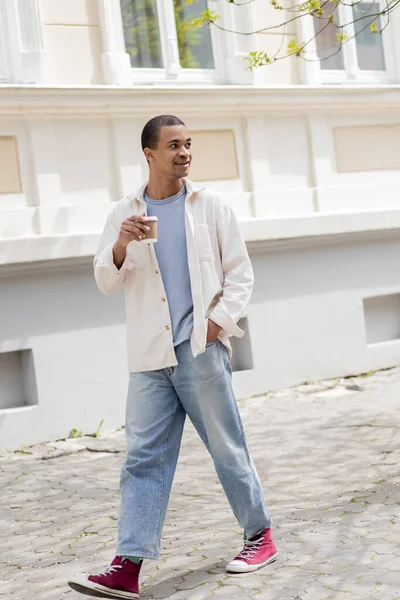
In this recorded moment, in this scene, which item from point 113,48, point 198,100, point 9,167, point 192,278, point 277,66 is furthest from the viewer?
point 277,66

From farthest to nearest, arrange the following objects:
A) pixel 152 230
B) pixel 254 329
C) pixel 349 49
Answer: pixel 349 49, pixel 254 329, pixel 152 230

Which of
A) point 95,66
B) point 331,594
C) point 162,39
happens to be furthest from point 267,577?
point 162,39

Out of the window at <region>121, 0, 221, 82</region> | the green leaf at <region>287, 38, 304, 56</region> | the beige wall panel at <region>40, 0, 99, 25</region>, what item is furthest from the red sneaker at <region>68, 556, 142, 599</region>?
the window at <region>121, 0, 221, 82</region>

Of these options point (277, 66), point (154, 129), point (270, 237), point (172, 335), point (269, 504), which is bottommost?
point (269, 504)

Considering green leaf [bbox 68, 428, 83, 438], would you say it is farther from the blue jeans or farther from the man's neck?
the man's neck

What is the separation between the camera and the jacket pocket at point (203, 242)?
4801 millimetres

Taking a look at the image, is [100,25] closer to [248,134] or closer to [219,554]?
[248,134]

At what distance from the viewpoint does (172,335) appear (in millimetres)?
4793

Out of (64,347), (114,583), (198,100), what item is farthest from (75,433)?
(114,583)

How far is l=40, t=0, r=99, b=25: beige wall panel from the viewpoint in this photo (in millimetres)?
9078

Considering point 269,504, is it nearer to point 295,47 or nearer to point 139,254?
point 139,254

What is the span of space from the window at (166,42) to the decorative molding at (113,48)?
21 cm

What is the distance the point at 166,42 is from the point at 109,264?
5592mm

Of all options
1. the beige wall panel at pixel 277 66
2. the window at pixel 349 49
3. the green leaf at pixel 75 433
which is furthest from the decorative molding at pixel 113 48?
the green leaf at pixel 75 433
